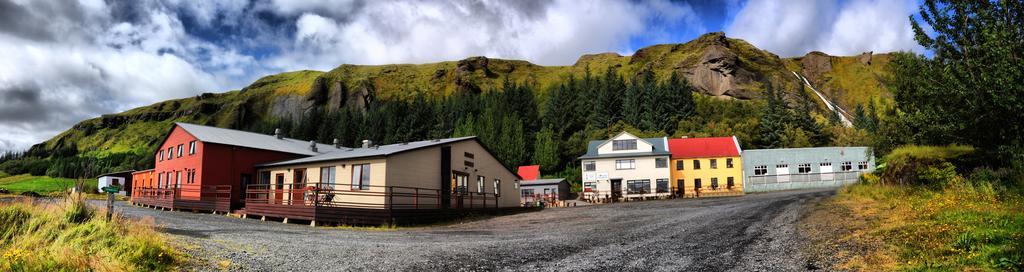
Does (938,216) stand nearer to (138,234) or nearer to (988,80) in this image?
(988,80)

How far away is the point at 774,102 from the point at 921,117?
63.6m

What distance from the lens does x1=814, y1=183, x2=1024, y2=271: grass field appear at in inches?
279

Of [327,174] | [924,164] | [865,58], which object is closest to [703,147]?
[924,164]

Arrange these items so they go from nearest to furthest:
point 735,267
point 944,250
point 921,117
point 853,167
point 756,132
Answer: point 944,250
point 735,267
point 921,117
point 853,167
point 756,132

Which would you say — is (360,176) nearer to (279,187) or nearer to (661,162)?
(279,187)

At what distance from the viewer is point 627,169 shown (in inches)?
2023

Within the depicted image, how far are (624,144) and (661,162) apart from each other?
3.93 meters

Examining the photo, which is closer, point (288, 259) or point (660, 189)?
point (288, 259)

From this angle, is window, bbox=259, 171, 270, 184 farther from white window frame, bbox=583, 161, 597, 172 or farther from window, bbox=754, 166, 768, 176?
window, bbox=754, 166, 768, 176

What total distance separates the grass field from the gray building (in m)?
37.4

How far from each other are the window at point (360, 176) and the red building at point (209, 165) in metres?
7.46

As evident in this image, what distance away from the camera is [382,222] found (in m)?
20.5

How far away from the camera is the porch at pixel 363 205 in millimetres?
20422

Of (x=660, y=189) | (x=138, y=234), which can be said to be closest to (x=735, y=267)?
(x=138, y=234)
